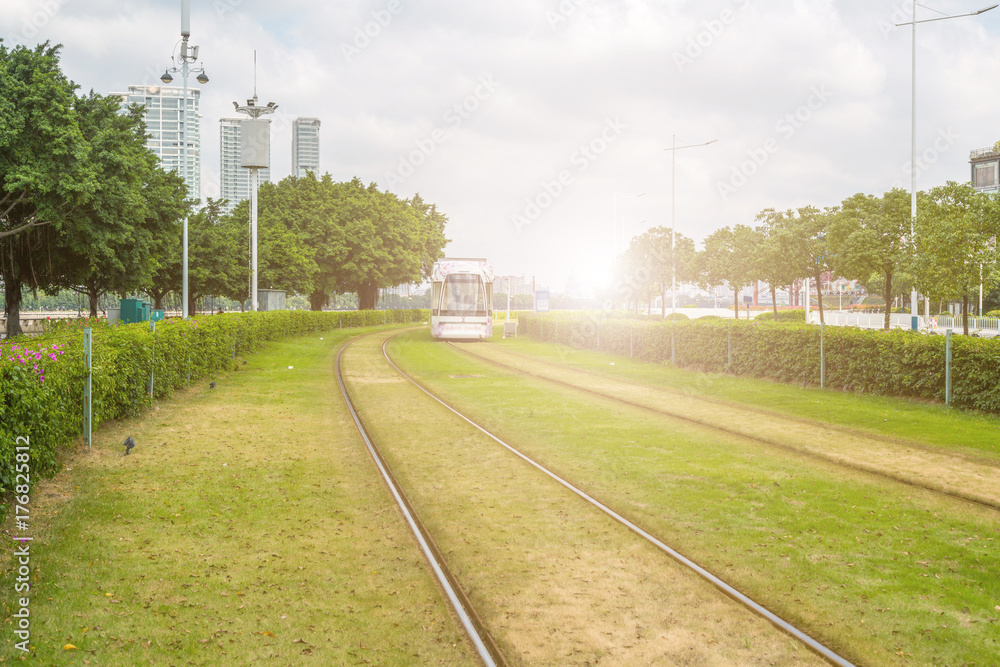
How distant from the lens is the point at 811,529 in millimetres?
6652

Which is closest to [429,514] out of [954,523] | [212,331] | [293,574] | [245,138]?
[293,574]

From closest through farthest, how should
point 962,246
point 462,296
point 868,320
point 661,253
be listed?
point 962,246
point 462,296
point 868,320
point 661,253

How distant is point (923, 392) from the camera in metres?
14.5

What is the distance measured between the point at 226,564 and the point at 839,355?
15.1m

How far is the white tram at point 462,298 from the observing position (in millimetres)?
34781

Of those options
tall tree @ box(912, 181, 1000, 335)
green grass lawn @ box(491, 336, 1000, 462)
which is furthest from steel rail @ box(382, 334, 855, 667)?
tall tree @ box(912, 181, 1000, 335)

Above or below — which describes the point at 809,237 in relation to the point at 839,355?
above

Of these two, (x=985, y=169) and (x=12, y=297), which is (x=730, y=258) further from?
(x=985, y=169)

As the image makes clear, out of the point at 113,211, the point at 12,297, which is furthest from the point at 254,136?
the point at 12,297

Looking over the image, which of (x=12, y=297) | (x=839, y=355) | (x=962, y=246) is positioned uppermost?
(x=962, y=246)

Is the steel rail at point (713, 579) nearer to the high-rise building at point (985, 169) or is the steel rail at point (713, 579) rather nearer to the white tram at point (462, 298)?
the white tram at point (462, 298)

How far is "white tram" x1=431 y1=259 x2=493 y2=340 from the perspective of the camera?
3478cm

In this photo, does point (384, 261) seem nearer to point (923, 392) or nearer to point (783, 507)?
point (923, 392)

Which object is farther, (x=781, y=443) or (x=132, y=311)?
(x=132, y=311)
